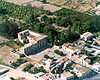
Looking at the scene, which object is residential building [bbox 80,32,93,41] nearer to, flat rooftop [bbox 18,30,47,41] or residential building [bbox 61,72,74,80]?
flat rooftop [bbox 18,30,47,41]

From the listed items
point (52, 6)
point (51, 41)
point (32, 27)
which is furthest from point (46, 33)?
point (52, 6)

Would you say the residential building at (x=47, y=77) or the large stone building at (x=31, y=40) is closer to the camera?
→ the residential building at (x=47, y=77)

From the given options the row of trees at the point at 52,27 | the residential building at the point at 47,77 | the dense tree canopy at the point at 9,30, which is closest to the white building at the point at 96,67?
the residential building at the point at 47,77

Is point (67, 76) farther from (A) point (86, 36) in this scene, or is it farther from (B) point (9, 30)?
(B) point (9, 30)

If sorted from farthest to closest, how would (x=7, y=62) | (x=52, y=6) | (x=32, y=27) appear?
(x=52, y=6) < (x=32, y=27) < (x=7, y=62)

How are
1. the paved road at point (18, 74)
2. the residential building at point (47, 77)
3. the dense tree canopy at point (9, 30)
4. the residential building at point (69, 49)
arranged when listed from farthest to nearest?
the dense tree canopy at point (9, 30)
the residential building at point (69, 49)
the paved road at point (18, 74)
the residential building at point (47, 77)

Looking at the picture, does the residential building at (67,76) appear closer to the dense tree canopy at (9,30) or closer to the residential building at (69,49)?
the residential building at (69,49)

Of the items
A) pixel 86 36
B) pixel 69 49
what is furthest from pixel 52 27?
pixel 69 49

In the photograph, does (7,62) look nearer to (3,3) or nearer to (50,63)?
(50,63)
